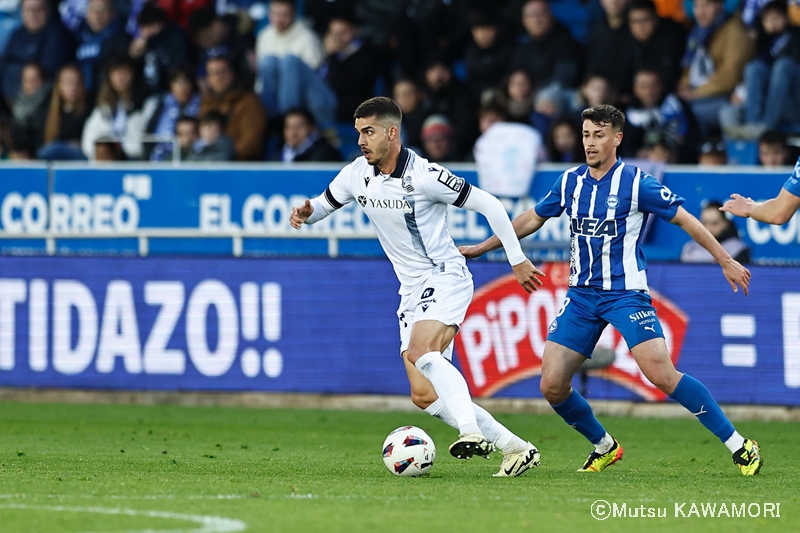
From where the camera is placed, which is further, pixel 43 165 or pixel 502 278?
pixel 43 165

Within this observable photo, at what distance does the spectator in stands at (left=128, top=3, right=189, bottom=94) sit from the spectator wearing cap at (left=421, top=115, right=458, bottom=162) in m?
4.06

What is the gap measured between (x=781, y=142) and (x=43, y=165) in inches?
312

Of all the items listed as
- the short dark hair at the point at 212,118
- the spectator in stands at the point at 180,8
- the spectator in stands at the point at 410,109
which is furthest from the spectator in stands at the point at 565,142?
the spectator in stands at the point at 180,8

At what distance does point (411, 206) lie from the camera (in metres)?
8.00

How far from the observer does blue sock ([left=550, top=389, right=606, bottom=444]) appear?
8398 millimetres

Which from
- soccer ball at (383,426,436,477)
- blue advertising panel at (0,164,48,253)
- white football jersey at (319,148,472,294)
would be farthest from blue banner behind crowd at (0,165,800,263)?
soccer ball at (383,426,436,477)

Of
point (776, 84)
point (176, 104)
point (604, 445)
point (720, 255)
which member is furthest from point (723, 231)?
point (176, 104)

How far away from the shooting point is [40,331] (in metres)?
13.3

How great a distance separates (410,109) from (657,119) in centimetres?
283

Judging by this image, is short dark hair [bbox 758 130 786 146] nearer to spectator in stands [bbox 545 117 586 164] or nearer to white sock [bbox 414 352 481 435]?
spectator in stands [bbox 545 117 586 164]

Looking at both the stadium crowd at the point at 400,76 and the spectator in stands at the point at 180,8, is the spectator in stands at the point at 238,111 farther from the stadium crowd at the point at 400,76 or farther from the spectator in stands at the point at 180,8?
the spectator in stands at the point at 180,8

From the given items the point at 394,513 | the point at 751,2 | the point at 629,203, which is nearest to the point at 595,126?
the point at 629,203

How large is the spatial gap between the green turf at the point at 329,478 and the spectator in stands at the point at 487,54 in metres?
5.10

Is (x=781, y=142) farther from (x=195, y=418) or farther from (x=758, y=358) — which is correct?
(x=195, y=418)
